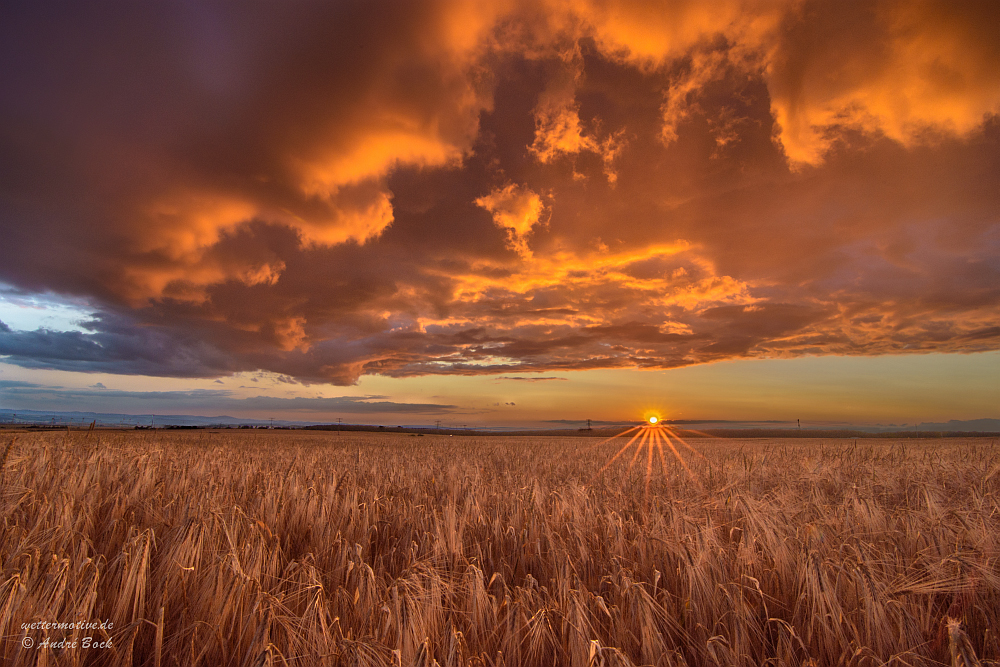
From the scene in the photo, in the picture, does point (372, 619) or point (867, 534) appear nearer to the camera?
point (372, 619)

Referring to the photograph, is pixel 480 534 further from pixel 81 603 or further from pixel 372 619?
pixel 81 603

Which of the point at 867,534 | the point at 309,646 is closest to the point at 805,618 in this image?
the point at 867,534

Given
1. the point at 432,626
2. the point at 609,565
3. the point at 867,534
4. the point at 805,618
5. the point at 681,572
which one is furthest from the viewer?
the point at 867,534

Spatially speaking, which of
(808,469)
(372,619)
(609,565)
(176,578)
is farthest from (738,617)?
(808,469)

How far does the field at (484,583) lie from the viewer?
2.12 m

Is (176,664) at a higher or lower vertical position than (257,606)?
lower

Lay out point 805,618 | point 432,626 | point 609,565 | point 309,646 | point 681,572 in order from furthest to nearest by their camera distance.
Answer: point 609,565 < point 681,572 < point 805,618 < point 432,626 < point 309,646

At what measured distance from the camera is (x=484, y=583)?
2.99 meters

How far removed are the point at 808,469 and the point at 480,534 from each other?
8208 mm

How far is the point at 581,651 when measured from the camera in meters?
1.96

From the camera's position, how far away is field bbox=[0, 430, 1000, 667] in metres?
2.12

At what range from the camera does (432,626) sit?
2.29m

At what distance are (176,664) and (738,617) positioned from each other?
256cm

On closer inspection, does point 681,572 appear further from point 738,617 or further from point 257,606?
point 257,606
